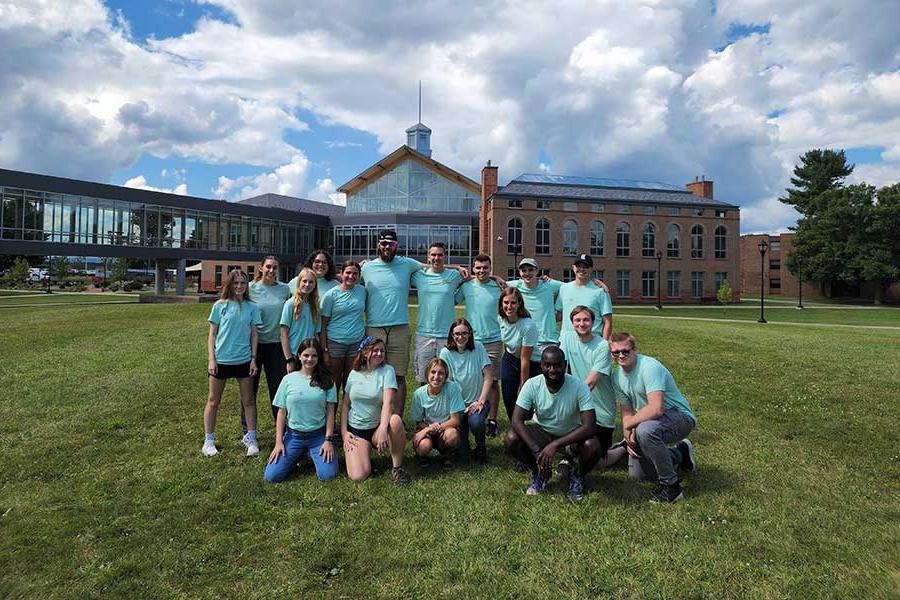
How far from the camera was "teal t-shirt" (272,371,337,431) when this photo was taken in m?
4.87

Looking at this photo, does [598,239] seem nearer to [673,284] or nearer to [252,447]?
[673,284]

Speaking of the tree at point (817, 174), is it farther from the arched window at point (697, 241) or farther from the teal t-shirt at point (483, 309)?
the teal t-shirt at point (483, 309)

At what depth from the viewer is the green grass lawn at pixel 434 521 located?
10.5 feet

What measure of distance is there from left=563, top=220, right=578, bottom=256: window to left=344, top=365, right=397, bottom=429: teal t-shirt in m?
42.4

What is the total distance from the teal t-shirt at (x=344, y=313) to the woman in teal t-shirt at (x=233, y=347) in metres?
0.78

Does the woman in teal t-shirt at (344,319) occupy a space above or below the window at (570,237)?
below

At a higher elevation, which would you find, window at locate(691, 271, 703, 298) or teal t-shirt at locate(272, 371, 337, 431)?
window at locate(691, 271, 703, 298)

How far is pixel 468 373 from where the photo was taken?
16.9 feet

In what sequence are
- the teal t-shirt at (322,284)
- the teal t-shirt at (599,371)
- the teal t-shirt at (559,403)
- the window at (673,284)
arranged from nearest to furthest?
the teal t-shirt at (559,403) < the teal t-shirt at (599,371) < the teal t-shirt at (322,284) < the window at (673,284)

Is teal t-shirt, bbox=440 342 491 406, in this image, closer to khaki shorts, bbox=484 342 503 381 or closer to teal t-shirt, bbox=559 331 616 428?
khaki shorts, bbox=484 342 503 381

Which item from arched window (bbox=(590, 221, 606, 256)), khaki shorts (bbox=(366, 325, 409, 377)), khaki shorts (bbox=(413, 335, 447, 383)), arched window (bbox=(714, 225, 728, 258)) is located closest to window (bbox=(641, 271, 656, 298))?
arched window (bbox=(590, 221, 606, 256))

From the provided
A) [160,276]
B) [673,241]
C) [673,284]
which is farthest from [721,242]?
[160,276]

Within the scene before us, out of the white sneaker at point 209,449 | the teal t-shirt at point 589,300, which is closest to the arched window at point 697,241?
the teal t-shirt at point 589,300

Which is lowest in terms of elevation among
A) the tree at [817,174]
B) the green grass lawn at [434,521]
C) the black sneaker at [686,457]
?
the green grass lawn at [434,521]
